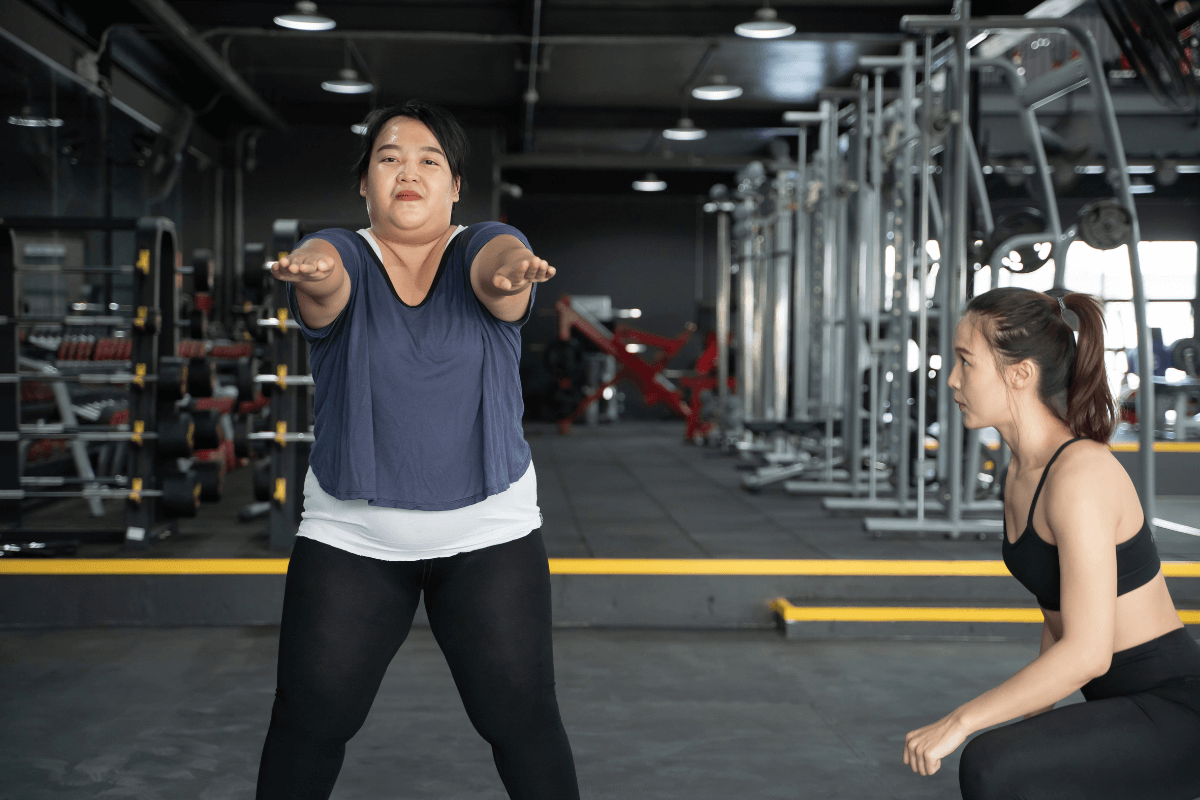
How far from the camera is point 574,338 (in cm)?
1253

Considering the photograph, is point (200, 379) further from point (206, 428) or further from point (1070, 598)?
point (1070, 598)

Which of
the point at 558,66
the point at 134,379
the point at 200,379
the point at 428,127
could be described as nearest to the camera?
the point at 428,127

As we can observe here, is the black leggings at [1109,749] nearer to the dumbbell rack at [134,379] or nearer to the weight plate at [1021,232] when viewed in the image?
the dumbbell rack at [134,379]

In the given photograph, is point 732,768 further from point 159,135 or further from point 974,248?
point 159,135

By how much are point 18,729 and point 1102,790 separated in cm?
263

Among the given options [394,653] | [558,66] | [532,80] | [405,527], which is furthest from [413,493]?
[558,66]

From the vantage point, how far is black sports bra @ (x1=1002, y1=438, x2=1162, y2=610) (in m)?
1.49

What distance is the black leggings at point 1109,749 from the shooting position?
4.69ft

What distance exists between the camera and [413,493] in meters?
1.53

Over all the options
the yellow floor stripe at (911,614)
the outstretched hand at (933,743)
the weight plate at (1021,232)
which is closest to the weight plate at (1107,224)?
the weight plate at (1021,232)

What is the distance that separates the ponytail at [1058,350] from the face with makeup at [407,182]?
0.81 m

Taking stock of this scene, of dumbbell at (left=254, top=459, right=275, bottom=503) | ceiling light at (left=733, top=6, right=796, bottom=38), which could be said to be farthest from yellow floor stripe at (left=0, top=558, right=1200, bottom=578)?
ceiling light at (left=733, top=6, right=796, bottom=38)

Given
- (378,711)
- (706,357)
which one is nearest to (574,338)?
(706,357)

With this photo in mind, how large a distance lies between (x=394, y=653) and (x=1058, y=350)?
1064mm
